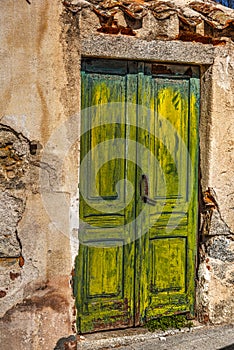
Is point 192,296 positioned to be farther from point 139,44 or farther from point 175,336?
point 139,44

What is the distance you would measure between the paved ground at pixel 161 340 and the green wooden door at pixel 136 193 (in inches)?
3.6

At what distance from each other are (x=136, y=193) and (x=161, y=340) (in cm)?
115

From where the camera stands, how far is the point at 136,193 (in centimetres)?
459

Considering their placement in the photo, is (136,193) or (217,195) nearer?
(136,193)

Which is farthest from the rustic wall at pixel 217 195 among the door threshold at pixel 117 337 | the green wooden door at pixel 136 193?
the door threshold at pixel 117 337

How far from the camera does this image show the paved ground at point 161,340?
14.6 feet

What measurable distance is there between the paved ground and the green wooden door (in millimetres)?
91

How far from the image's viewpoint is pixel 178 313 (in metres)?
4.83

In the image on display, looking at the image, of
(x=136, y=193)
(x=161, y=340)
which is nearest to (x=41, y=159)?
(x=136, y=193)

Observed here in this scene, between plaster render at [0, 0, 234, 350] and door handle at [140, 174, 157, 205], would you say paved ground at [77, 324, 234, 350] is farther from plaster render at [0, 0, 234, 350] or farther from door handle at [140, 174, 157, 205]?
door handle at [140, 174, 157, 205]

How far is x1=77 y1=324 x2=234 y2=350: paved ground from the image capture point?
175 inches

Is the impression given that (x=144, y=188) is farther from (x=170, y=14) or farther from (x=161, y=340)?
(x=170, y=14)

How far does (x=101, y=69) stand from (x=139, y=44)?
339mm

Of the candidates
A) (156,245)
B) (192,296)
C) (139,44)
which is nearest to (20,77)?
(139,44)
